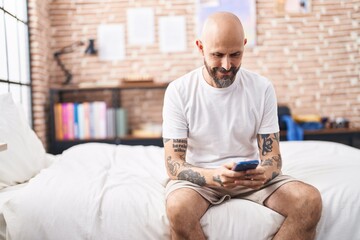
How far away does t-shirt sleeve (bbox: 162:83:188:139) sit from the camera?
1.70 metres

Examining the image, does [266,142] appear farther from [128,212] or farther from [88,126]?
[88,126]

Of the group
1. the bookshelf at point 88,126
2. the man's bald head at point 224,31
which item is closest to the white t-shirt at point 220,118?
the man's bald head at point 224,31

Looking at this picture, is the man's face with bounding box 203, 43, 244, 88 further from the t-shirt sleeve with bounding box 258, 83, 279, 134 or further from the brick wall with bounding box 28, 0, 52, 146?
the brick wall with bounding box 28, 0, 52, 146

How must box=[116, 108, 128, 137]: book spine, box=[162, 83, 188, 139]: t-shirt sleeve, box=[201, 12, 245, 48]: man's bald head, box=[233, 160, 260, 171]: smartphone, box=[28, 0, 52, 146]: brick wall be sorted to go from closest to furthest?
box=[233, 160, 260, 171]: smartphone < box=[201, 12, 245, 48]: man's bald head < box=[162, 83, 188, 139]: t-shirt sleeve < box=[28, 0, 52, 146]: brick wall < box=[116, 108, 128, 137]: book spine

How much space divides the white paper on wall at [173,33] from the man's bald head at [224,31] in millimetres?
2477

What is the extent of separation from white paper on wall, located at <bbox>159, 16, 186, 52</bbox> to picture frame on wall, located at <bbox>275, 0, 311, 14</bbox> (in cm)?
106

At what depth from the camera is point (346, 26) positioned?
13.4ft

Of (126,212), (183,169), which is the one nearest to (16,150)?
(126,212)

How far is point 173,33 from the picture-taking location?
4.08 meters

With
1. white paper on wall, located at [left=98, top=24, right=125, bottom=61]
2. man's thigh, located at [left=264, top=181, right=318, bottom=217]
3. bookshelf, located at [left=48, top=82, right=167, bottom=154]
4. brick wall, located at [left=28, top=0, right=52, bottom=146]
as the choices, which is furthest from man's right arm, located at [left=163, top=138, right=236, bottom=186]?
white paper on wall, located at [left=98, top=24, right=125, bottom=61]

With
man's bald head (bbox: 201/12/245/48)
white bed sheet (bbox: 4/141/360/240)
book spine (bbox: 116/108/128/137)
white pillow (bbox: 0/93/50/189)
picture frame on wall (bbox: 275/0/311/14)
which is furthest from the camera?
picture frame on wall (bbox: 275/0/311/14)

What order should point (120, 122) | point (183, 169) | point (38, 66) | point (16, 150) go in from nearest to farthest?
point (183, 169), point (16, 150), point (38, 66), point (120, 122)

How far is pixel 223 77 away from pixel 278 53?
2639 mm

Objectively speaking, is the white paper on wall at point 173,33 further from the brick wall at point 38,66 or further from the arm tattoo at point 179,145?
the arm tattoo at point 179,145
